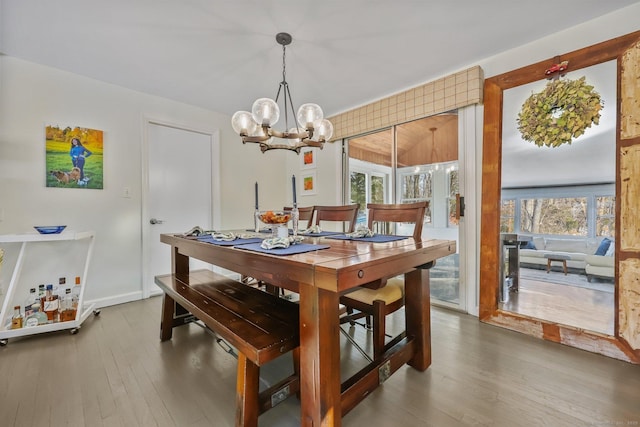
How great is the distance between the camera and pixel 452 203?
8.89ft

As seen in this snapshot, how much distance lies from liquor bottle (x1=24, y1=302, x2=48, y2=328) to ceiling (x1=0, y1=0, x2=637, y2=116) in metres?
2.14

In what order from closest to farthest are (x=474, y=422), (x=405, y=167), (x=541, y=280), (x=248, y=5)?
1. (x=474, y=422)
2. (x=248, y=5)
3. (x=541, y=280)
4. (x=405, y=167)

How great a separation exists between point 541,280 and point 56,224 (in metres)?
4.33

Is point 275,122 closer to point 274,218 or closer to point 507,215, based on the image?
point 274,218

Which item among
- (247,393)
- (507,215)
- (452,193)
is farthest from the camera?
(452,193)

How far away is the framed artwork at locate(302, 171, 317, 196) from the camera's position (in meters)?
4.06

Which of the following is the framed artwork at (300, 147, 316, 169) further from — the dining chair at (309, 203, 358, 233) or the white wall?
the dining chair at (309, 203, 358, 233)

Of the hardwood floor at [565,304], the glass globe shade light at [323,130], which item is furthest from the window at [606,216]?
the glass globe shade light at [323,130]

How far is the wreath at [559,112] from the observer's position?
194cm

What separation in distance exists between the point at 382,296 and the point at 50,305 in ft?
8.56

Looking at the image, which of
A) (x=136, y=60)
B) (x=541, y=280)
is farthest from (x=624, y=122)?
(x=136, y=60)

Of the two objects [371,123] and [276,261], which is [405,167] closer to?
[371,123]

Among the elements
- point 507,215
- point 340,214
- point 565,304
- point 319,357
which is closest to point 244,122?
point 340,214

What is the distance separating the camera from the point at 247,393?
1.11 meters
